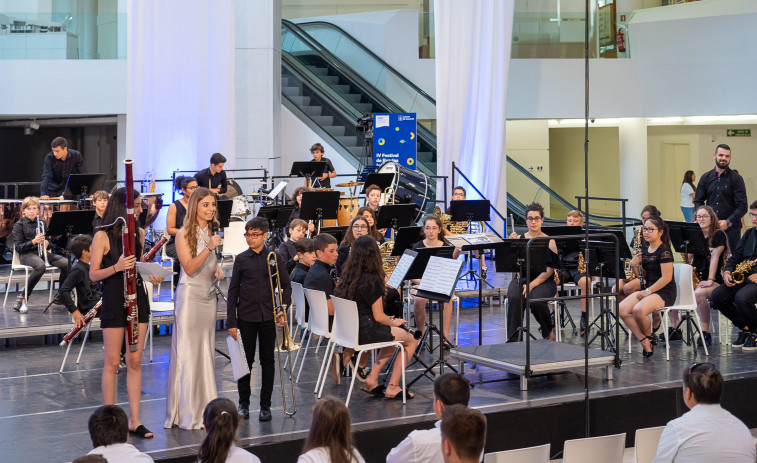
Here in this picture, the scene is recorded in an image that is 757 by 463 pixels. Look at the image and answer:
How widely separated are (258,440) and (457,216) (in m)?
5.60

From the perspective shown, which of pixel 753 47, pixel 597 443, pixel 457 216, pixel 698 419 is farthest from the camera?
pixel 753 47

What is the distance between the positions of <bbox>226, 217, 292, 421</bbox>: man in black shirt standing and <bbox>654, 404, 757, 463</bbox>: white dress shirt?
2.67 meters

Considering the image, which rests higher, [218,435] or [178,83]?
[178,83]

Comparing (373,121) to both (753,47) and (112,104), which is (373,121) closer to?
(112,104)

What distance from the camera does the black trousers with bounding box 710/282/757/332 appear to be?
823 cm

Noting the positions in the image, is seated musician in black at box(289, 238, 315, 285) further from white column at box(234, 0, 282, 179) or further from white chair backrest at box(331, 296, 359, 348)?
white column at box(234, 0, 282, 179)

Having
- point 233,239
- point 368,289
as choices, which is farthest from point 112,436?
point 233,239

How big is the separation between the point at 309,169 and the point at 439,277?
17.5 feet

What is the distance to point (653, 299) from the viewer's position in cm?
802

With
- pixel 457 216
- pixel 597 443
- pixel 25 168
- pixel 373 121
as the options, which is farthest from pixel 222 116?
pixel 597 443

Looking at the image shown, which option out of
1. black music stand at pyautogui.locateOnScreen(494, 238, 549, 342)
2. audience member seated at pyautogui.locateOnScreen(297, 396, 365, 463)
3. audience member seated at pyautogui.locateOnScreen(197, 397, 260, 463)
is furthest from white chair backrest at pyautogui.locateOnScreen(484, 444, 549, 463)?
black music stand at pyautogui.locateOnScreen(494, 238, 549, 342)

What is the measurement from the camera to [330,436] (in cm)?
403

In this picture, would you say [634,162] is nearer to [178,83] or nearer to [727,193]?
[727,193]

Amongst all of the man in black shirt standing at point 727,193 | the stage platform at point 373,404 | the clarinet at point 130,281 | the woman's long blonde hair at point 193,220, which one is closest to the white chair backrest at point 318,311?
the stage platform at point 373,404
